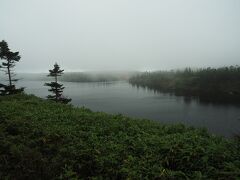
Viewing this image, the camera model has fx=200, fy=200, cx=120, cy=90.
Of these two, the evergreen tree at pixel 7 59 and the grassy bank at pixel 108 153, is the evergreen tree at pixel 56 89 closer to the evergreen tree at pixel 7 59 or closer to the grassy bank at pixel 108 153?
the evergreen tree at pixel 7 59

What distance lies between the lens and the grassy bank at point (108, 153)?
5.11m

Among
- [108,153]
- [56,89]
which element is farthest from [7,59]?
[108,153]

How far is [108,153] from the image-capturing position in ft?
19.5

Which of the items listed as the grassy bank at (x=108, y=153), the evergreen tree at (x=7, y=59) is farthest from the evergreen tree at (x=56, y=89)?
the grassy bank at (x=108, y=153)

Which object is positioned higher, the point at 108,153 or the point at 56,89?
the point at 56,89

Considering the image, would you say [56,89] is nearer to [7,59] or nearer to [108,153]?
[7,59]

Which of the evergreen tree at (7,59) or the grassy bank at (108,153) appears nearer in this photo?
the grassy bank at (108,153)

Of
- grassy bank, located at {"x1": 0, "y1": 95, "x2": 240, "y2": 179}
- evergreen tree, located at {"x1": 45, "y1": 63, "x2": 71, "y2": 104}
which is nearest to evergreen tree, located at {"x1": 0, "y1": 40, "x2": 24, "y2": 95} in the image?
evergreen tree, located at {"x1": 45, "y1": 63, "x2": 71, "y2": 104}

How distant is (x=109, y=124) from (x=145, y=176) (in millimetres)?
3686

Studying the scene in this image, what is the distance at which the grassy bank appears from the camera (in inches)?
201

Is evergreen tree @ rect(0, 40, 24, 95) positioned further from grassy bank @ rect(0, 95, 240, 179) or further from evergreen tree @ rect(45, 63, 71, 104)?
grassy bank @ rect(0, 95, 240, 179)

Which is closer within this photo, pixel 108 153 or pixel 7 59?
pixel 108 153

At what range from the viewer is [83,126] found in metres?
8.09

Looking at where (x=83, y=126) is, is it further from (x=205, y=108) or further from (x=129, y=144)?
(x=205, y=108)
